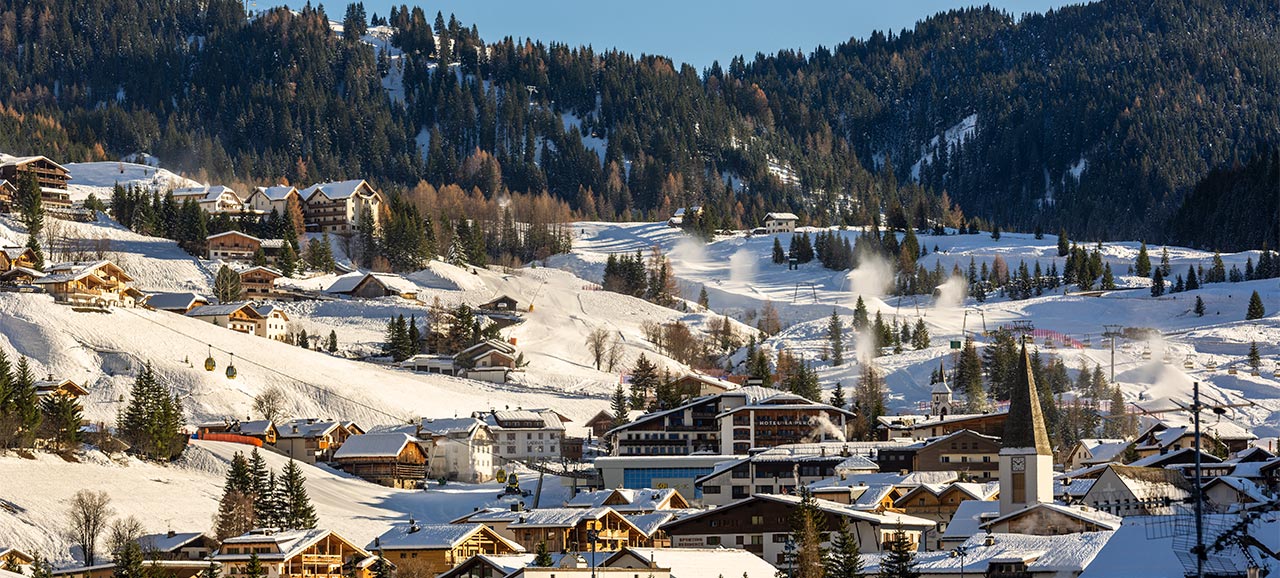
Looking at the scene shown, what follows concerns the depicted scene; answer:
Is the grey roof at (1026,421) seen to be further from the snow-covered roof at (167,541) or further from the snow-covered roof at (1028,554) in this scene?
the snow-covered roof at (167,541)

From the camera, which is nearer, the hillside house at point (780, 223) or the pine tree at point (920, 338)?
the pine tree at point (920, 338)

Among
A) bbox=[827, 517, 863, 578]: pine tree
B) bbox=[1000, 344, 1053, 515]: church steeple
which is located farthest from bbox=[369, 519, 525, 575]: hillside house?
bbox=[1000, 344, 1053, 515]: church steeple

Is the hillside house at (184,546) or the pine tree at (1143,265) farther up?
the pine tree at (1143,265)

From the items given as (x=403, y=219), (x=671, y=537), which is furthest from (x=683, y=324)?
(x=671, y=537)

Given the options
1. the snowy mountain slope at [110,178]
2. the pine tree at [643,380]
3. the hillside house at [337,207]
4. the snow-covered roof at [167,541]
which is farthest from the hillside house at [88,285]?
the snowy mountain slope at [110,178]

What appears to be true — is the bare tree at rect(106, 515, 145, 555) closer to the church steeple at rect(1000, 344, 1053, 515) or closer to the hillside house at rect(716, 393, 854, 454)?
the church steeple at rect(1000, 344, 1053, 515)

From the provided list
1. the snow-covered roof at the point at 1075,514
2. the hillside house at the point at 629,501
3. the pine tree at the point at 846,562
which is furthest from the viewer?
the hillside house at the point at 629,501

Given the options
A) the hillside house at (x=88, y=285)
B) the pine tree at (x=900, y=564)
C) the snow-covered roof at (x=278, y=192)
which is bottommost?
the pine tree at (x=900, y=564)
